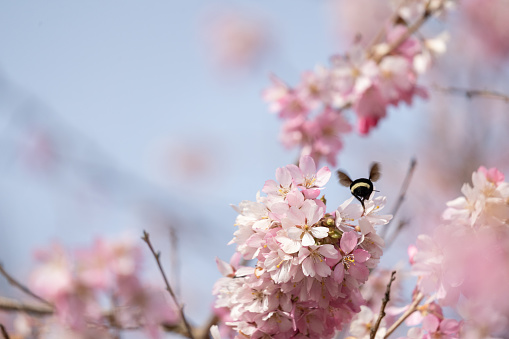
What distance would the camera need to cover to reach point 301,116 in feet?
7.78

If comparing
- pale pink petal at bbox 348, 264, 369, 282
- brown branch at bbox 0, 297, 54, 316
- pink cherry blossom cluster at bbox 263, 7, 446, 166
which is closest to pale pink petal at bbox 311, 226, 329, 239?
pale pink petal at bbox 348, 264, 369, 282

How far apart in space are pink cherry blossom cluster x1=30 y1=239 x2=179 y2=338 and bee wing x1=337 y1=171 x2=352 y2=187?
1059 millimetres

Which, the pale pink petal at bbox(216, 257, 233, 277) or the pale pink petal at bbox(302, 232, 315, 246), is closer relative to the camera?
the pale pink petal at bbox(302, 232, 315, 246)

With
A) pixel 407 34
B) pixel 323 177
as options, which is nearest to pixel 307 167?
pixel 323 177

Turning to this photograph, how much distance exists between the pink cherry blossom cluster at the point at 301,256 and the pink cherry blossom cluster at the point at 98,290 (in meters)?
0.91

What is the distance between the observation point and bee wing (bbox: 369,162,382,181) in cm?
122

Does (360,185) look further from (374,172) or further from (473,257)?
(473,257)

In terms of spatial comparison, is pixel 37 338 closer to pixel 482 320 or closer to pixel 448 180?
pixel 482 320

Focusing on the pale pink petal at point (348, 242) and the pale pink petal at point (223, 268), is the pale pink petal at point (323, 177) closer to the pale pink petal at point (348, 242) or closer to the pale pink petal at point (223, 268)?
the pale pink petal at point (348, 242)

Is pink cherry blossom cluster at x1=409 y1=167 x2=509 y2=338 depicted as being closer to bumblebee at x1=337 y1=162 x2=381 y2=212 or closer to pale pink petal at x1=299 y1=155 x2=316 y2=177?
bumblebee at x1=337 y1=162 x2=381 y2=212

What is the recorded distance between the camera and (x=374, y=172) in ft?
4.03

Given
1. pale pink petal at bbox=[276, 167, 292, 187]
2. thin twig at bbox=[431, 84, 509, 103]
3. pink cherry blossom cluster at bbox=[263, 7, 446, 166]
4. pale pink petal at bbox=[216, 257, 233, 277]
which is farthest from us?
pink cherry blossom cluster at bbox=[263, 7, 446, 166]

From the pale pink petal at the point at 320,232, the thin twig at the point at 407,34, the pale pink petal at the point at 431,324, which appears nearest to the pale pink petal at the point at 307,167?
the pale pink petal at the point at 320,232

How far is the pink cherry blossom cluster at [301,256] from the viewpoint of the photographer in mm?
1045
